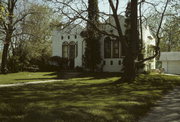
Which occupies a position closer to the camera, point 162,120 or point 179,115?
point 162,120

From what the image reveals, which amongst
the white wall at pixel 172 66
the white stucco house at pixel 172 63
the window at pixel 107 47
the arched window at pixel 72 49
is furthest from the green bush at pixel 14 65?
the white wall at pixel 172 66

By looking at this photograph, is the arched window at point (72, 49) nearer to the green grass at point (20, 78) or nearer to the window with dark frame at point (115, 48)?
the window with dark frame at point (115, 48)

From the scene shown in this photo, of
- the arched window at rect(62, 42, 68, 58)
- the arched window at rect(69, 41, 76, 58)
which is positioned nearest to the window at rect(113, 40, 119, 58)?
the arched window at rect(69, 41, 76, 58)

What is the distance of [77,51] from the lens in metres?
28.3

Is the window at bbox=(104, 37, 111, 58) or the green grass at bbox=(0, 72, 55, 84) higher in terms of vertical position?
the window at bbox=(104, 37, 111, 58)

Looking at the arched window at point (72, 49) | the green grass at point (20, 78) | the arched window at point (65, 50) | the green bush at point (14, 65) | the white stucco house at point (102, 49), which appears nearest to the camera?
the green grass at point (20, 78)

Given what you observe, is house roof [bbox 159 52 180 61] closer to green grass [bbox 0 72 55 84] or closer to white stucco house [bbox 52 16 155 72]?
white stucco house [bbox 52 16 155 72]

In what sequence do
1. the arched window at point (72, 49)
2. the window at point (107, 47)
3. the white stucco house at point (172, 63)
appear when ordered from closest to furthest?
the window at point (107, 47)
the arched window at point (72, 49)
the white stucco house at point (172, 63)

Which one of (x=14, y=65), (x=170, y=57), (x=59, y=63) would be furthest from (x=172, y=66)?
(x=14, y=65)

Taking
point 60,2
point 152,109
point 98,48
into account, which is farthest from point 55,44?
point 152,109

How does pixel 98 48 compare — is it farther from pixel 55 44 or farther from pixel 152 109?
pixel 152 109

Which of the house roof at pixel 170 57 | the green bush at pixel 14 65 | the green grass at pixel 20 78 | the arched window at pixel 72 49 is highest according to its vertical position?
the arched window at pixel 72 49

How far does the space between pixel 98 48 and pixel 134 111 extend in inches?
739

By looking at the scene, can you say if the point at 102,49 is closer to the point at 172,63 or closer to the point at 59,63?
the point at 59,63
